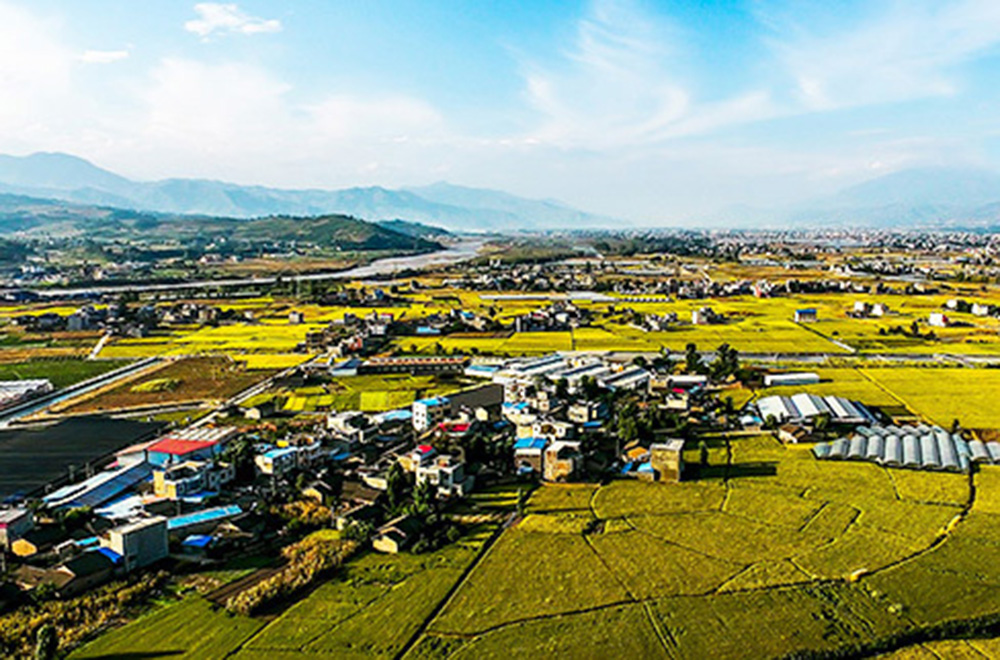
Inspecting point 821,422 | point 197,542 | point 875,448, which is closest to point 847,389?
point 821,422

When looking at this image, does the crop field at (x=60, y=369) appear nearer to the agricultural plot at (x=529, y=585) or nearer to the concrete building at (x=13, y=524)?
the concrete building at (x=13, y=524)

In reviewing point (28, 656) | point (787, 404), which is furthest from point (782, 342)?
point (28, 656)

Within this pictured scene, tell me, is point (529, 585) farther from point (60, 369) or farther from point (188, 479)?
point (60, 369)

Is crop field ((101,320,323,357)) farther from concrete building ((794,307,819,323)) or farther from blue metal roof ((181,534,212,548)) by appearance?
concrete building ((794,307,819,323))

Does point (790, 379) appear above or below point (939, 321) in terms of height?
below

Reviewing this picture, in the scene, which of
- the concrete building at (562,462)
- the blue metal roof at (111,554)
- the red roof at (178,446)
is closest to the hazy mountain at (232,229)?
the red roof at (178,446)

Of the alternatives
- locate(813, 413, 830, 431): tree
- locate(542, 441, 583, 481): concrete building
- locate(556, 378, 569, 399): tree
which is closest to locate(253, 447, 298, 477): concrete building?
locate(542, 441, 583, 481): concrete building
